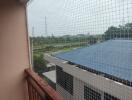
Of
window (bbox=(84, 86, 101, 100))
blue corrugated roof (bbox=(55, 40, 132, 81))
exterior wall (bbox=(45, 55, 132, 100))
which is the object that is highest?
blue corrugated roof (bbox=(55, 40, 132, 81))

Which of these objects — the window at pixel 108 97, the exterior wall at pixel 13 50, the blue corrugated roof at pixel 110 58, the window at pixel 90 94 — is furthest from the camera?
the exterior wall at pixel 13 50

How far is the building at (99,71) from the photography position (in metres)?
1.35

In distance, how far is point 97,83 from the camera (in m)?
1.74

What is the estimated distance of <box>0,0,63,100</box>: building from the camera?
2920 mm

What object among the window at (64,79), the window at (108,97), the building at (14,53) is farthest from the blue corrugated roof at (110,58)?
the building at (14,53)

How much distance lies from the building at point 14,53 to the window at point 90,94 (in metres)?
1.10

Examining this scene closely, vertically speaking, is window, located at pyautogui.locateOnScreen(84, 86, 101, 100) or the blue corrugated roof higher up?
the blue corrugated roof

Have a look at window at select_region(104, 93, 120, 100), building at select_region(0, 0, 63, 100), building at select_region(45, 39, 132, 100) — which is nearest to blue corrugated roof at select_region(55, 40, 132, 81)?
building at select_region(45, 39, 132, 100)

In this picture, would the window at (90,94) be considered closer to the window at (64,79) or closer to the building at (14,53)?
the window at (64,79)

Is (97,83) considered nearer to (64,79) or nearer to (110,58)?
(110,58)

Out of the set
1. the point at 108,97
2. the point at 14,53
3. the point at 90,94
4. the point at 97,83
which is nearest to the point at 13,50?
the point at 14,53

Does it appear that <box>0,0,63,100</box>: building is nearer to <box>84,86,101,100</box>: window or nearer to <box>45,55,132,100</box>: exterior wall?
<box>45,55,132,100</box>: exterior wall

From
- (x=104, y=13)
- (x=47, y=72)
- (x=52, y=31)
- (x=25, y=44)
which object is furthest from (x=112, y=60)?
(x=25, y=44)

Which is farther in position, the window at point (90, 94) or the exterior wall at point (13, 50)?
the exterior wall at point (13, 50)
